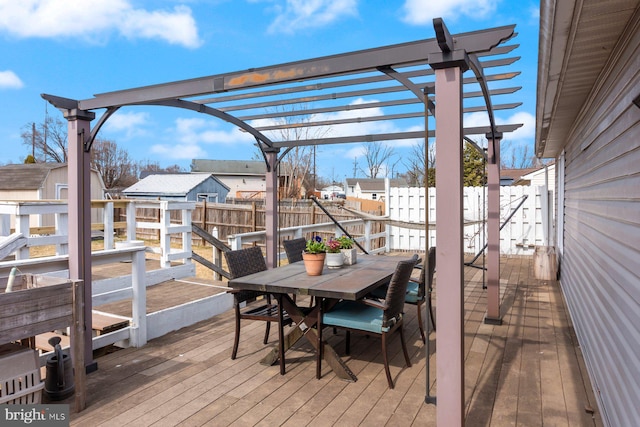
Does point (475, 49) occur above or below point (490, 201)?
above

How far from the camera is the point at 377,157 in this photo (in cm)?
3066

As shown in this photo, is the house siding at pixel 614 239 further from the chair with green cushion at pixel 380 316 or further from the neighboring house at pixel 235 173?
the neighboring house at pixel 235 173

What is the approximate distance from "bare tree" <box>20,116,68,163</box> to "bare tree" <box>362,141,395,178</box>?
1989cm

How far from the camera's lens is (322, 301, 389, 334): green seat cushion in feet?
9.06

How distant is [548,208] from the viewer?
855 centimetres

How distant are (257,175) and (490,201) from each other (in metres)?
32.8

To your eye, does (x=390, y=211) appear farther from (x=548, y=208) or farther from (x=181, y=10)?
(x=181, y=10)

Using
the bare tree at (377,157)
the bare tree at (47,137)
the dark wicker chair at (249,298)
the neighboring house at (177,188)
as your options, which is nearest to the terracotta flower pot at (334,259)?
the dark wicker chair at (249,298)

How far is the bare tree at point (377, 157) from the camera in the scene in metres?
29.4

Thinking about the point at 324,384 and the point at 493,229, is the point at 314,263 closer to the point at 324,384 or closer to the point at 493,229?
the point at 324,384

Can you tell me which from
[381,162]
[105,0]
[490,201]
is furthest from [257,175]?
[490,201]

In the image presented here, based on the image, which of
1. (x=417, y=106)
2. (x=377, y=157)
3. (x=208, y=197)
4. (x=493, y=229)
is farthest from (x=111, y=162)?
(x=493, y=229)

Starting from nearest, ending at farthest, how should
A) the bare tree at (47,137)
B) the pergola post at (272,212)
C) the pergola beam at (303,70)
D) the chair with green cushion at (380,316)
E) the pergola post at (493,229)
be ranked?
the pergola beam at (303,70) < the chair with green cushion at (380,316) < the pergola post at (493,229) < the pergola post at (272,212) < the bare tree at (47,137)

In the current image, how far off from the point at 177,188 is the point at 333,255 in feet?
62.5
